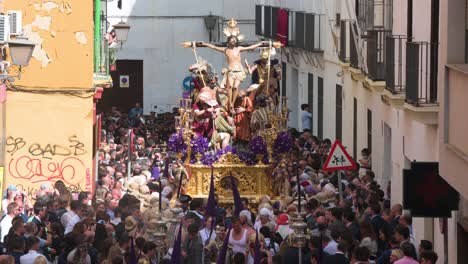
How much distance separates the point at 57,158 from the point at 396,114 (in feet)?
20.1

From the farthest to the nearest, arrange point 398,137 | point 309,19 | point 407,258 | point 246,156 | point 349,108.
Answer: point 309,19, point 349,108, point 246,156, point 398,137, point 407,258

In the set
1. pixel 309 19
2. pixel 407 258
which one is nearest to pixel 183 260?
pixel 407 258

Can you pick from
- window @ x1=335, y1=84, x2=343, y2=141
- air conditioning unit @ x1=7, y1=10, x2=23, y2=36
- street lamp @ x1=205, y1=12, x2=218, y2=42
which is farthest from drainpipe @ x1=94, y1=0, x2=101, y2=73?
street lamp @ x1=205, y1=12, x2=218, y2=42

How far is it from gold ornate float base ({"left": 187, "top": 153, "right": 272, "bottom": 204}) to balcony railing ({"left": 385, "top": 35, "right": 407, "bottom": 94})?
349 cm

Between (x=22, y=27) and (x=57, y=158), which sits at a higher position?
(x=22, y=27)

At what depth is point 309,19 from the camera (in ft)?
136

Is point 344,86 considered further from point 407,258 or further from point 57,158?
point 407,258

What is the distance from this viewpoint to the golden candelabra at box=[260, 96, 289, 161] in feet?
89.6

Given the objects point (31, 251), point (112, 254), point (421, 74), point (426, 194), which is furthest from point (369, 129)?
point (112, 254)

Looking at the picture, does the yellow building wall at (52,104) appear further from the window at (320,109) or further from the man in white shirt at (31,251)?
the window at (320,109)

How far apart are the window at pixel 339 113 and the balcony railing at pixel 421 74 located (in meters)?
15.8

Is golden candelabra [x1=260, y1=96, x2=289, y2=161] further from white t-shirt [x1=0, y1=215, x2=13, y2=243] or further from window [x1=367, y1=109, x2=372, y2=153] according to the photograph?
white t-shirt [x1=0, y1=215, x2=13, y2=243]

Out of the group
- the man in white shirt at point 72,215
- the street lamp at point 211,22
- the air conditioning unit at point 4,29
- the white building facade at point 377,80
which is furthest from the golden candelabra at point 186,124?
the street lamp at point 211,22

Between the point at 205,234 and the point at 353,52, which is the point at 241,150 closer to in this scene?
the point at 353,52
